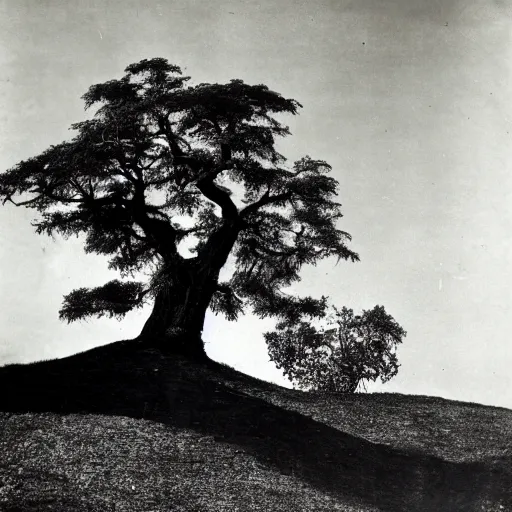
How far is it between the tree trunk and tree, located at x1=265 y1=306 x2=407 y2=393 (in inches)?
127

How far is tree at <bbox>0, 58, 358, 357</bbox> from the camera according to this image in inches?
631

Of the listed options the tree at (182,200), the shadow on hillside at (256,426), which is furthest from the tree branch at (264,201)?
the shadow on hillside at (256,426)

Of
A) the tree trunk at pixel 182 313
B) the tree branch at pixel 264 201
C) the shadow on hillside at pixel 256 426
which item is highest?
the tree branch at pixel 264 201

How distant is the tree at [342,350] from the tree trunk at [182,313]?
3221 mm

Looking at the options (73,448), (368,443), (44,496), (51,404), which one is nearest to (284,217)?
(368,443)

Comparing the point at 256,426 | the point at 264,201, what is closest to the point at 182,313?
the point at 264,201

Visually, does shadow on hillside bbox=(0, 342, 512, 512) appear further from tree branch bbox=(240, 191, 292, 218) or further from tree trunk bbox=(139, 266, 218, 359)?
tree branch bbox=(240, 191, 292, 218)

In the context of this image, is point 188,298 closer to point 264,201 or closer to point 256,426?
point 264,201

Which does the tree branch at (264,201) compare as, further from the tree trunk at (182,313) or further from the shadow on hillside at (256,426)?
the shadow on hillside at (256,426)

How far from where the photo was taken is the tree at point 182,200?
1602cm

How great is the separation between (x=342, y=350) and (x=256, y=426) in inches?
269

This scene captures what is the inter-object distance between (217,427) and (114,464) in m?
2.67

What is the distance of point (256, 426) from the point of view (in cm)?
1291

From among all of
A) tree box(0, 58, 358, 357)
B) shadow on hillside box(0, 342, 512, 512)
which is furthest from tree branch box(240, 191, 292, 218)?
shadow on hillside box(0, 342, 512, 512)
